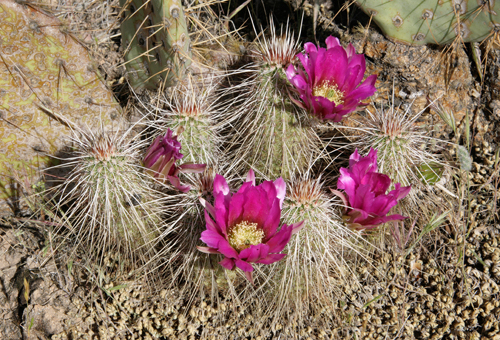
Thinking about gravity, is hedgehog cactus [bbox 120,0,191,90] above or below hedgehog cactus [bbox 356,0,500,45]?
below

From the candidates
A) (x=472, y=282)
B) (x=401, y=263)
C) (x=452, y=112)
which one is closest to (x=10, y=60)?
(x=401, y=263)

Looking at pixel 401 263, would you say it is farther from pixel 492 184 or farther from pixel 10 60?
pixel 10 60

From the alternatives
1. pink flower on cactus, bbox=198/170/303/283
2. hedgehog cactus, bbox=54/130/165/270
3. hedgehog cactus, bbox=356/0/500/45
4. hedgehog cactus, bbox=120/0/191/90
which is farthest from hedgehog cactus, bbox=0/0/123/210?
hedgehog cactus, bbox=356/0/500/45

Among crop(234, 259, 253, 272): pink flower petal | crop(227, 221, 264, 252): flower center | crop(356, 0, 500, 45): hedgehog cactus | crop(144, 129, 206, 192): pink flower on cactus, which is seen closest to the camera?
crop(234, 259, 253, 272): pink flower petal

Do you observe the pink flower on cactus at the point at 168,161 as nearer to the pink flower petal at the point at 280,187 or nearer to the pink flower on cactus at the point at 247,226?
the pink flower on cactus at the point at 247,226

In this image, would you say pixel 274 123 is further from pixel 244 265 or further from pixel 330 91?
pixel 244 265

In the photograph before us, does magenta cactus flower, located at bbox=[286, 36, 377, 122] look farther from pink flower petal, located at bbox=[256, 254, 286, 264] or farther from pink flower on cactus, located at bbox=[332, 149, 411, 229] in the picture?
pink flower petal, located at bbox=[256, 254, 286, 264]
